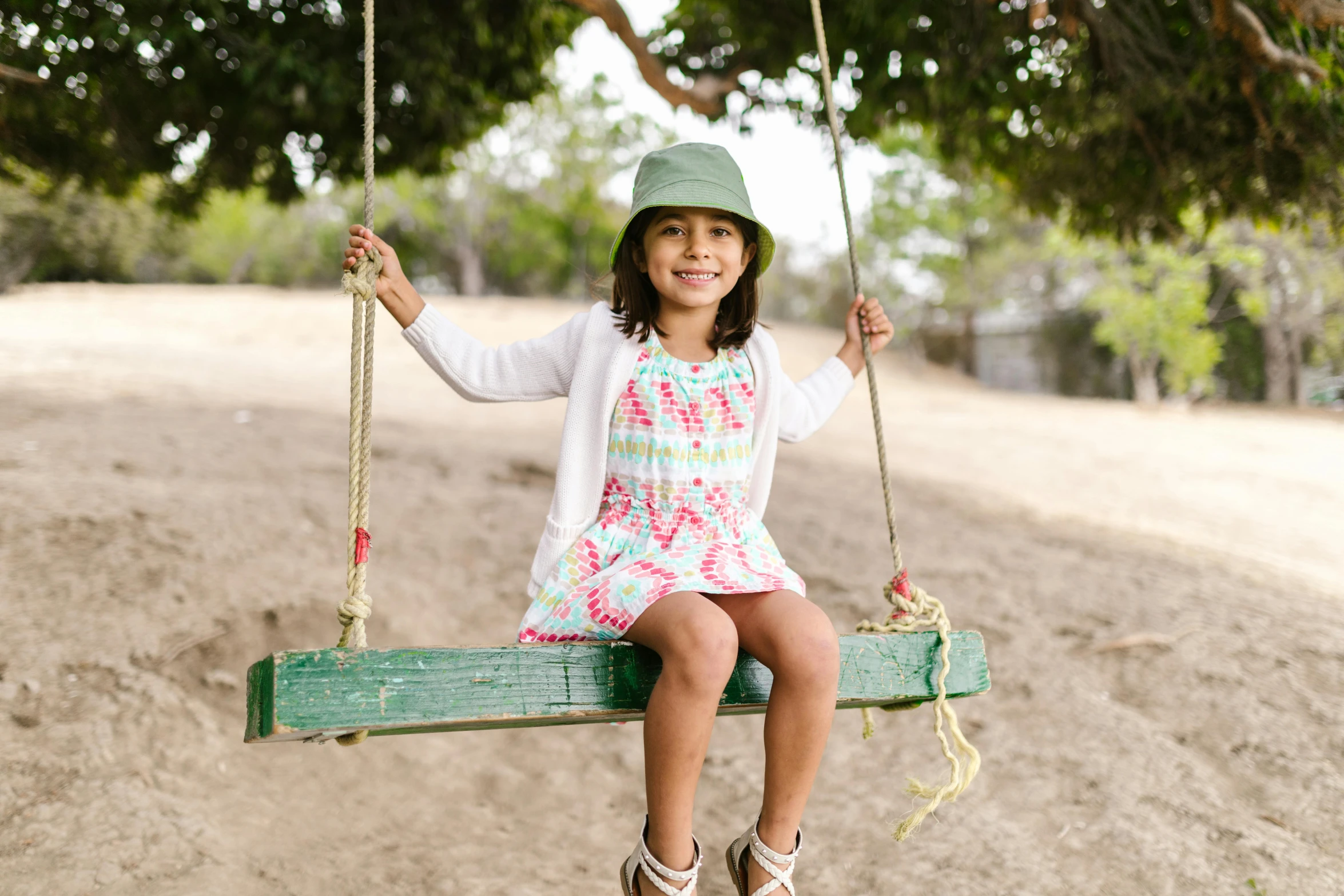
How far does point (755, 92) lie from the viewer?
5.30 m

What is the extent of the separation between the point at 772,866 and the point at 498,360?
120cm

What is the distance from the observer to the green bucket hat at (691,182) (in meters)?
2.07

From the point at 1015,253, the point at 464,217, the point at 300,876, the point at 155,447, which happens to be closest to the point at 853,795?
the point at 300,876

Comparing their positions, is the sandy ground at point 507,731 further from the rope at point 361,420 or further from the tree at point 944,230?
the tree at point 944,230

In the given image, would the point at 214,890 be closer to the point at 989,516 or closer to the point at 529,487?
the point at 529,487

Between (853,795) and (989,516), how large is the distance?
3.94 meters

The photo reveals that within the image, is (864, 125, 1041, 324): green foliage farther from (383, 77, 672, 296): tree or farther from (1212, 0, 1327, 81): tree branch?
(1212, 0, 1327, 81): tree branch

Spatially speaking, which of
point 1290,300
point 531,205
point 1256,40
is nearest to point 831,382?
point 1256,40

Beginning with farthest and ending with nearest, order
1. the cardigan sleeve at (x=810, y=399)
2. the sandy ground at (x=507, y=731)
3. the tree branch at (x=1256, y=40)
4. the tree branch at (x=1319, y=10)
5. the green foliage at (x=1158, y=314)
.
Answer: the green foliage at (x=1158, y=314) < the tree branch at (x=1256, y=40) < the tree branch at (x=1319, y=10) < the sandy ground at (x=507, y=731) < the cardigan sleeve at (x=810, y=399)

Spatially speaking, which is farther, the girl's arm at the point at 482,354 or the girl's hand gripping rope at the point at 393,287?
the girl's arm at the point at 482,354

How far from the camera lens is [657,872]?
5.90 feet

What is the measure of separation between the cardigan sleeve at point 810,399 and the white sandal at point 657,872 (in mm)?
999

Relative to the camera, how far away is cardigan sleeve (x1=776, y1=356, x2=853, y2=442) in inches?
95.6

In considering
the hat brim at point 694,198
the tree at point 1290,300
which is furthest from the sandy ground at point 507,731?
the tree at point 1290,300
